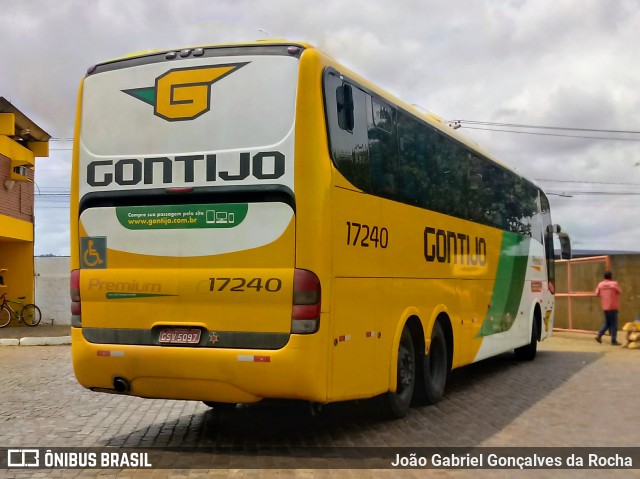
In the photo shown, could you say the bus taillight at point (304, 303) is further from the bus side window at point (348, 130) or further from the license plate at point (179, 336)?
the bus side window at point (348, 130)

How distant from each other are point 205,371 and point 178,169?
74.9 inches

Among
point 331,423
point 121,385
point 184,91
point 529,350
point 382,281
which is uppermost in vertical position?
point 184,91

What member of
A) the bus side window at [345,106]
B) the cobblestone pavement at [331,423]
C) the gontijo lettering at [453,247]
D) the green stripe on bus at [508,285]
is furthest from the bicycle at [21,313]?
the bus side window at [345,106]

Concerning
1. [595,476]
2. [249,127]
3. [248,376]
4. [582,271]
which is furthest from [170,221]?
[582,271]

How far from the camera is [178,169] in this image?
727 centimetres

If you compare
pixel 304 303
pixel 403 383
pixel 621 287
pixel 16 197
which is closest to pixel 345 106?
pixel 304 303

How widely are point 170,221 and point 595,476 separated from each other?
436 centimetres

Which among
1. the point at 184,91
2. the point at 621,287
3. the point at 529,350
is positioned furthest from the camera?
the point at 621,287

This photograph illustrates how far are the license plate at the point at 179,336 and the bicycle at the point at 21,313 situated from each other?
66.9ft

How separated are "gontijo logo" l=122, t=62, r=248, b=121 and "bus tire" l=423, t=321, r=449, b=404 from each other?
4.33 m

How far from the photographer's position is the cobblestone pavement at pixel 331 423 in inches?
271

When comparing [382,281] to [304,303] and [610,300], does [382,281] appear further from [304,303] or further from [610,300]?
[610,300]

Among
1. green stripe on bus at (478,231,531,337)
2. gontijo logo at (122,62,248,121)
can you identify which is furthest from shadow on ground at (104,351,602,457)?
gontijo logo at (122,62,248,121)

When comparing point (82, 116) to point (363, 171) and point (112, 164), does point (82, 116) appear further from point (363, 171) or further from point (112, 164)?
point (363, 171)
